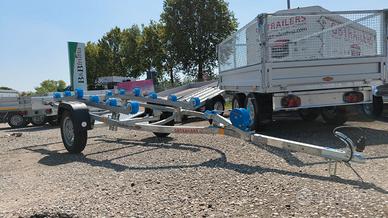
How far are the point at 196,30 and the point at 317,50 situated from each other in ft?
105

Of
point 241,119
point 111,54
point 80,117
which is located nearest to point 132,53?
point 111,54

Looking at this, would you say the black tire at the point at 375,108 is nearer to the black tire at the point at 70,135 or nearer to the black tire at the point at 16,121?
the black tire at the point at 70,135

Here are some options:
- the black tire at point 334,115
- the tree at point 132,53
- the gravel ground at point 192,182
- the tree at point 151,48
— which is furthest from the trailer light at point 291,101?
the tree at point 132,53

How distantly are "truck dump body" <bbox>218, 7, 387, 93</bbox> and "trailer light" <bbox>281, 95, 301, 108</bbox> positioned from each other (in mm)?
159

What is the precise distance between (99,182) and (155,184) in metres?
0.84

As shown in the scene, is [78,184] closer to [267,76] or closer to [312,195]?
[312,195]

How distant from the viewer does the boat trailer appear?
5.57 metres

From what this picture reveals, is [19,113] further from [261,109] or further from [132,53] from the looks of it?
[132,53]

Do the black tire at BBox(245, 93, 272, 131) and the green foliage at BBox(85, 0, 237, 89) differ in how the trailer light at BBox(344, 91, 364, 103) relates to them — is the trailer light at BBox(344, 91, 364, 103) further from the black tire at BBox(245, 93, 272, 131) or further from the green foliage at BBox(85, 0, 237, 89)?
the green foliage at BBox(85, 0, 237, 89)

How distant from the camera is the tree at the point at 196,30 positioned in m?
40.4

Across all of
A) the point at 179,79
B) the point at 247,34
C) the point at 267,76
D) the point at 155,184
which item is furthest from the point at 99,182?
the point at 179,79

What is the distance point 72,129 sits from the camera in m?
8.41

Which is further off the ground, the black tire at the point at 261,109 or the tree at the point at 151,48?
the tree at the point at 151,48

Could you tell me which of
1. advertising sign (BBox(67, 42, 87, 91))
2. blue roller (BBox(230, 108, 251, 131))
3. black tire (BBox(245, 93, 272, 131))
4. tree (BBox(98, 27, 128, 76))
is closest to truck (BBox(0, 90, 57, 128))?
advertising sign (BBox(67, 42, 87, 91))
